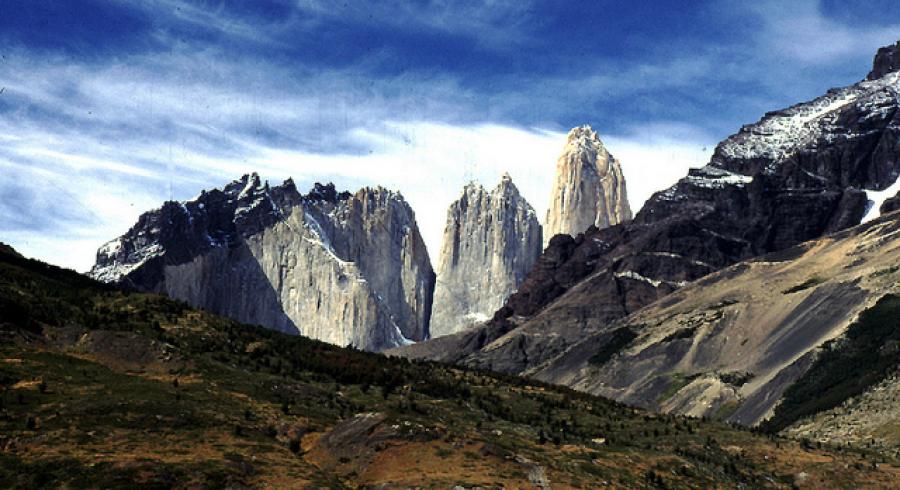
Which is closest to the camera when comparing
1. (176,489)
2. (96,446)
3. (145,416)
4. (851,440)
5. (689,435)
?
(176,489)

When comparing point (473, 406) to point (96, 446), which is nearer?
point (96, 446)

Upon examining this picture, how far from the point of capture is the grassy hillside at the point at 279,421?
5200 cm

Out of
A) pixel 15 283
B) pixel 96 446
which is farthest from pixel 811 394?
pixel 96 446

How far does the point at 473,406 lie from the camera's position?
79875 millimetres

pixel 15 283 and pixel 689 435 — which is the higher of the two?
pixel 15 283

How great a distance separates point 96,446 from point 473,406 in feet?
112

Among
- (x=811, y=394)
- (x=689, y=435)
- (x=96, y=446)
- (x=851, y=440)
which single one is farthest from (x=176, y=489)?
Result: (x=811, y=394)

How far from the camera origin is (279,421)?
62.3 m

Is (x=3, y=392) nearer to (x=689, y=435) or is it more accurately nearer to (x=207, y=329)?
(x=207, y=329)

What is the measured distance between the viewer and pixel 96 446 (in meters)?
51.9

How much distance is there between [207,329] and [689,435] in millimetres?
39380

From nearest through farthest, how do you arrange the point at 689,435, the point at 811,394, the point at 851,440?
the point at 689,435 → the point at 851,440 → the point at 811,394

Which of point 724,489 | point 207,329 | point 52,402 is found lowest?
point 724,489

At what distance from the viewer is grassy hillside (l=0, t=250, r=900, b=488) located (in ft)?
171
